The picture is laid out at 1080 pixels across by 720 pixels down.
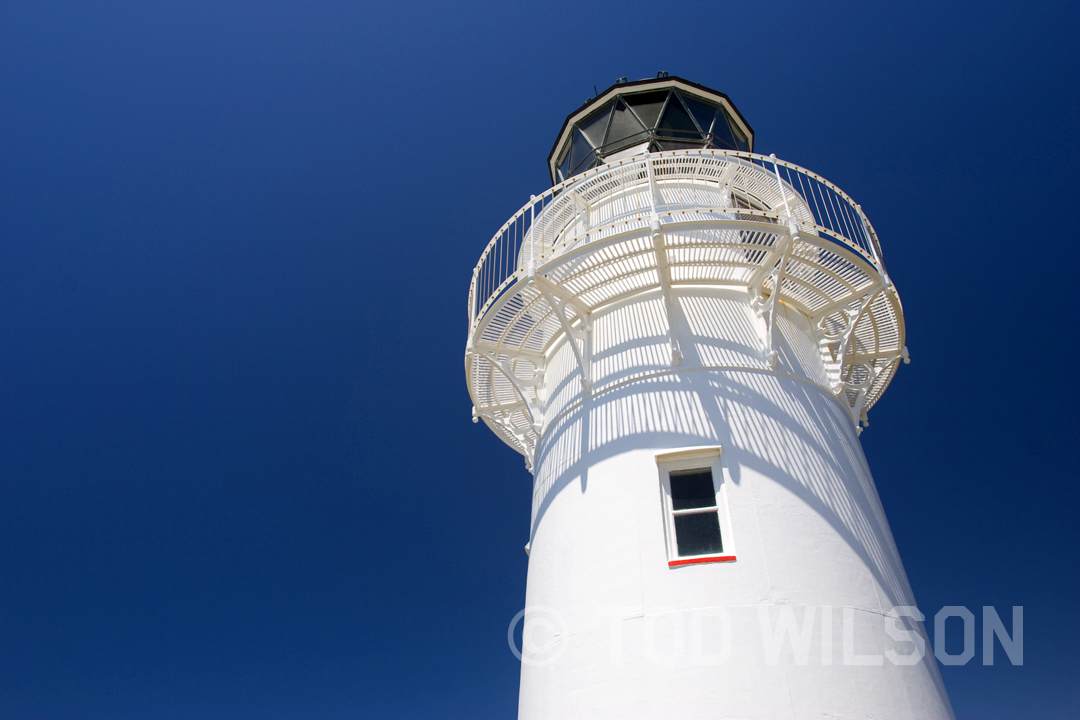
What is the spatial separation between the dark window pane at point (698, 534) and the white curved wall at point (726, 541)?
0.98ft

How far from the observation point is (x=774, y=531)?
301 inches

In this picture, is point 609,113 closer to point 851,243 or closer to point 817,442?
point 851,243

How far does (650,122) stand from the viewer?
1502 cm

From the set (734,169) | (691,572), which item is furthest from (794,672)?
(734,169)

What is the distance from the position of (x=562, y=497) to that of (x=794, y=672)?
12.0 feet

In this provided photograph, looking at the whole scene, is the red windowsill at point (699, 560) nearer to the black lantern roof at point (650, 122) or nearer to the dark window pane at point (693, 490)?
the dark window pane at point (693, 490)

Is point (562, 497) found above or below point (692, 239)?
below

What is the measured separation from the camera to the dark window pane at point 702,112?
50.6ft

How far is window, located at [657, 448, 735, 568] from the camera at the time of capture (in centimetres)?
778

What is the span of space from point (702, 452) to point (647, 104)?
33.6 ft

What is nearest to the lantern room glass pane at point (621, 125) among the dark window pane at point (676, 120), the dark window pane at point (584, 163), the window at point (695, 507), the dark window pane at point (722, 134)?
the dark window pane at point (584, 163)

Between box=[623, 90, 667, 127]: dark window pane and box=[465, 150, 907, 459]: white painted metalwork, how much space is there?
3.01 m

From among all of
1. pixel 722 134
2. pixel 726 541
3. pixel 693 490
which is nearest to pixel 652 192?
pixel 693 490

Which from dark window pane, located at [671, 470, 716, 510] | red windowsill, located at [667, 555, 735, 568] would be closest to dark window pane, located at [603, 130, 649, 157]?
dark window pane, located at [671, 470, 716, 510]
